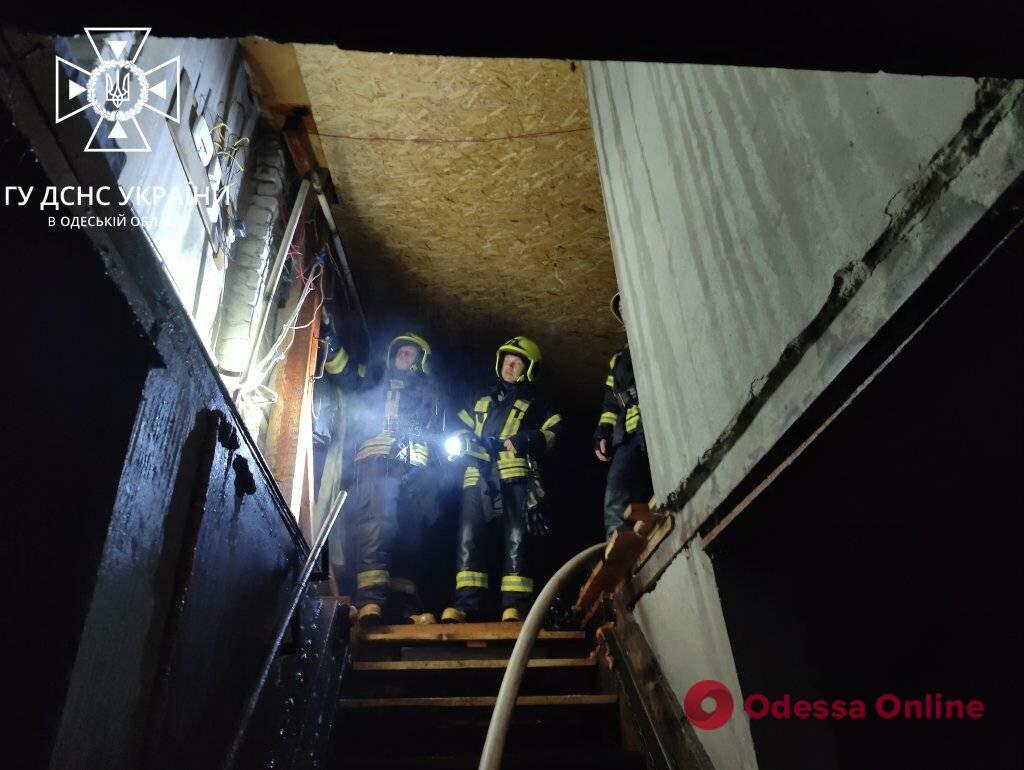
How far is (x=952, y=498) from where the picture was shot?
1.91 m

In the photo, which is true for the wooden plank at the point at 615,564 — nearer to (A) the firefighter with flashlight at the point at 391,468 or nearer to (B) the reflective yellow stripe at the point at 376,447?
(A) the firefighter with flashlight at the point at 391,468

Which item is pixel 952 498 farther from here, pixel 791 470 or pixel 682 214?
pixel 682 214

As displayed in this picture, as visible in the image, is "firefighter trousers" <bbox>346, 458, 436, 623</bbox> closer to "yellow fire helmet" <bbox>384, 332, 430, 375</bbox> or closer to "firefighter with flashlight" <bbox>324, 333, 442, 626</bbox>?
"firefighter with flashlight" <bbox>324, 333, 442, 626</bbox>

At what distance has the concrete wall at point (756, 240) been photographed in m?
1.30

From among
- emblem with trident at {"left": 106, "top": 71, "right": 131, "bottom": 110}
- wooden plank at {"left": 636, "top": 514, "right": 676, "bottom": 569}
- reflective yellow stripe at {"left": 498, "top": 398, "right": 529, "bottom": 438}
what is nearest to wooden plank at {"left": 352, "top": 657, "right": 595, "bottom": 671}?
wooden plank at {"left": 636, "top": 514, "right": 676, "bottom": 569}

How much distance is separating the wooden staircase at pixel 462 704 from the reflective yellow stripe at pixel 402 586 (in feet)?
3.53

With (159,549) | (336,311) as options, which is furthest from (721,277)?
(336,311)

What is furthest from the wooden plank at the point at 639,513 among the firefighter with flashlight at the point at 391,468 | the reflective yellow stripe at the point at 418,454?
the reflective yellow stripe at the point at 418,454

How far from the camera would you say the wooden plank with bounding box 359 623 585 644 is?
4555mm

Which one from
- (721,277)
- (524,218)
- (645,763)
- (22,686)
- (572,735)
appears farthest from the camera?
(524,218)

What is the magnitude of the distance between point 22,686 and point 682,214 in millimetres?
2527

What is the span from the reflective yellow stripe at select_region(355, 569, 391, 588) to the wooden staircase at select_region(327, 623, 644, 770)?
0.87 metres

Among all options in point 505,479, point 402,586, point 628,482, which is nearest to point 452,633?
point 402,586

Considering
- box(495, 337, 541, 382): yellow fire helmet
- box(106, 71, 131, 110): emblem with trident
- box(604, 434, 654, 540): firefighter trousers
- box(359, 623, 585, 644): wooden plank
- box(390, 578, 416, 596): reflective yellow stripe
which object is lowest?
box(359, 623, 585, 644): wooden plank
